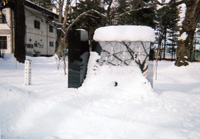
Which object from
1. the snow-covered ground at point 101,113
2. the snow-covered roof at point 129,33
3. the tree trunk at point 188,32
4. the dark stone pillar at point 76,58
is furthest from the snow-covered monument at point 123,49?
the tree trunk at point 188,32

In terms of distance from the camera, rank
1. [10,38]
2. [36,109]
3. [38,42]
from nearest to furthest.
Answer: [36,109], [10,38], [38,42]

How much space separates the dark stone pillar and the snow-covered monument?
561mm

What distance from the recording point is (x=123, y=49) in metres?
4.18

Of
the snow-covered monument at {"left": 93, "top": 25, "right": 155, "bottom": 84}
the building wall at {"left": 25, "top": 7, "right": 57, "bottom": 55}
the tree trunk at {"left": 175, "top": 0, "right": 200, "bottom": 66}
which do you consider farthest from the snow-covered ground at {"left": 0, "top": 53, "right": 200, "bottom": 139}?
the building wall at {"left": 25, "top": 7, "right": 57, "bottom": 55}

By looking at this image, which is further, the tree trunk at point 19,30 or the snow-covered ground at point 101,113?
the tree trunk at point 19,30

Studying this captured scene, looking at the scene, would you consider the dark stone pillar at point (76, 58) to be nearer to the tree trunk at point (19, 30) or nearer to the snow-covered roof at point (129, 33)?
the snow-covered roof at point (129, 33)

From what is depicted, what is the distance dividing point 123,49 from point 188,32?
693cm

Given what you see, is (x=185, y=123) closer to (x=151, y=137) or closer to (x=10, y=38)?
(x=151, y=137)

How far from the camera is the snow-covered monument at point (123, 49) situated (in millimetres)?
4021

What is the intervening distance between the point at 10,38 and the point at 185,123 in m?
19.0

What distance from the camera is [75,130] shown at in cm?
209

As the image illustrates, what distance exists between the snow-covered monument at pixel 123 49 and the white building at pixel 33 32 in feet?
39.2

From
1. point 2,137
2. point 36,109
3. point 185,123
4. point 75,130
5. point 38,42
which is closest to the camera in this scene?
point 2,137

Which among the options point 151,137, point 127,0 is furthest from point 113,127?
point 127,0
